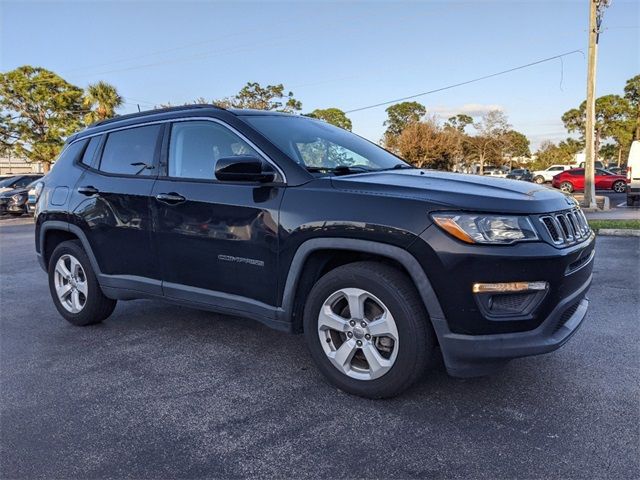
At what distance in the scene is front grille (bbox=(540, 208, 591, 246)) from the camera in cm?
282

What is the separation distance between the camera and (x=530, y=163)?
8469 centimetres

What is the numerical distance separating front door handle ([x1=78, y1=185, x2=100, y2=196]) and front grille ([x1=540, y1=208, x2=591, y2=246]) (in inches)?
141

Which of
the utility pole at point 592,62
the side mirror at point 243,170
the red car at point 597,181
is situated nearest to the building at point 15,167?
the red car at point 597,181

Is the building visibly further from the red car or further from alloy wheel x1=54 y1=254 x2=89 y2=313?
alloy wheel x1=54 y1=254 x2=89 y2=313

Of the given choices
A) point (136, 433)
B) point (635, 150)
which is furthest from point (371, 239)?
point (635, 150)

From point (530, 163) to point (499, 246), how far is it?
89888 millimetres

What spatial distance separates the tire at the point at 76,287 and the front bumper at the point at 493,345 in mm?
3231

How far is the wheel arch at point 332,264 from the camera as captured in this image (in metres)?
2.79

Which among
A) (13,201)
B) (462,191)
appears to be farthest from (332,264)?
(13,201)

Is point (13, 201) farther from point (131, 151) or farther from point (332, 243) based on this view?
point (332, 243)

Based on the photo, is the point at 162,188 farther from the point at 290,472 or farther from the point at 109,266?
the point at 290,472

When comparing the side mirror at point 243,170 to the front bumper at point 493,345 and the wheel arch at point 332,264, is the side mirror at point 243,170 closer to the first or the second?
the wheel arch at point 332,264

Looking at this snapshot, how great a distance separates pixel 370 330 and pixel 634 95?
62.9 meters

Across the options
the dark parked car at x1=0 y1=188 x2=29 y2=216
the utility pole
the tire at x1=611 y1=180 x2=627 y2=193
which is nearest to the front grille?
the utility pole
